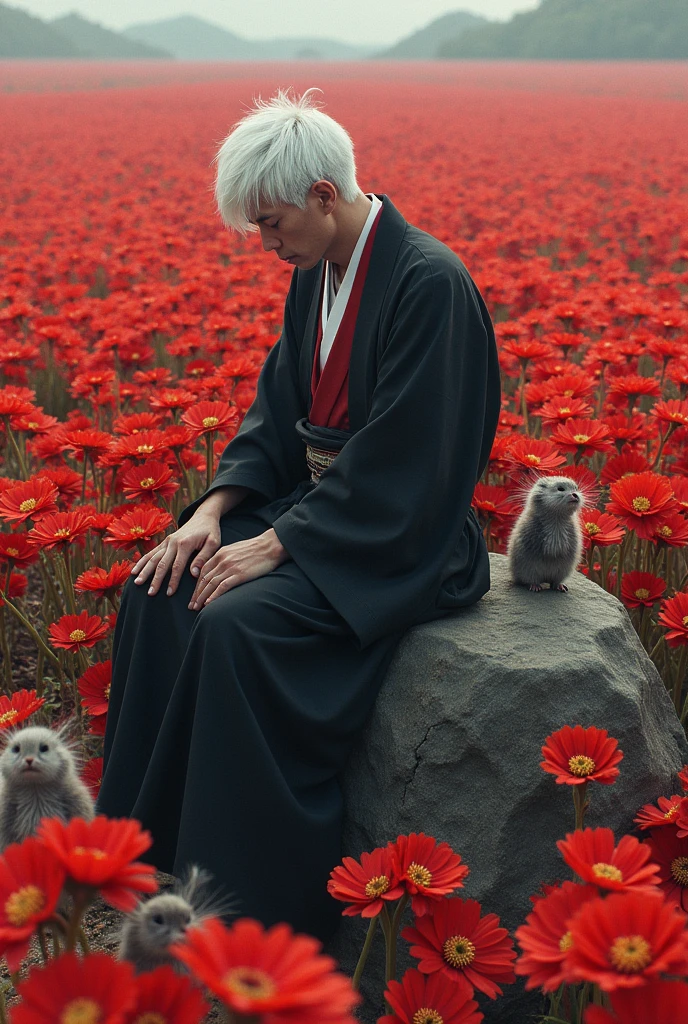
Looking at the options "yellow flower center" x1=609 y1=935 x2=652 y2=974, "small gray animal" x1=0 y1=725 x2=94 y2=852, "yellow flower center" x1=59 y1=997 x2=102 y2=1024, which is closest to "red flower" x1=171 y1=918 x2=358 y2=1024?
"yellow flower center" x1=59 y1=997 x2=102 y2=1024

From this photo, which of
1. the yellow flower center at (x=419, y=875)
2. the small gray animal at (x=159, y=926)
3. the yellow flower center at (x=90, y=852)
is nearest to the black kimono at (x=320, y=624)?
the yellow flower center at (x=419, y=875)

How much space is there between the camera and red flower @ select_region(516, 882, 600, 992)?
1.25 m

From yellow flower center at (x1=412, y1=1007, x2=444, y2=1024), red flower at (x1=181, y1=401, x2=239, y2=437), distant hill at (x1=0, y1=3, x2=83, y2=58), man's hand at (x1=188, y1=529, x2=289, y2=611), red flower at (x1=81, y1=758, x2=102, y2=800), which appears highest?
distant hill at (x1=0, y1=3, x2=83, y2=58)

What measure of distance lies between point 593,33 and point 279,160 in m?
69.6

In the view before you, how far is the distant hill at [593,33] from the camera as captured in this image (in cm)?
6022

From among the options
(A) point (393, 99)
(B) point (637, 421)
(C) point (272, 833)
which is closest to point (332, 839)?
(C) point (272, 833)

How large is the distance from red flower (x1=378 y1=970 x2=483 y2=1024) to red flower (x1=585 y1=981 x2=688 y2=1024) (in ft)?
1.82


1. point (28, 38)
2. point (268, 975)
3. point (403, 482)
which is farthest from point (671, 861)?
point (28, 38)

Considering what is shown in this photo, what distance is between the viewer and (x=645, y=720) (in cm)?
236

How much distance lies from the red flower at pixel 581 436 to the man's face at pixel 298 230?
103 cm

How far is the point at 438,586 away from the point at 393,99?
100.0 feet

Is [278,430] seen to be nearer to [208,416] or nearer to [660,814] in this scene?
[208,416]

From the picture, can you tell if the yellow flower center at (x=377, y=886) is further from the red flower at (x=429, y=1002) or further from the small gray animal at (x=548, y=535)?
the small gray animal at (x=548, y=535)

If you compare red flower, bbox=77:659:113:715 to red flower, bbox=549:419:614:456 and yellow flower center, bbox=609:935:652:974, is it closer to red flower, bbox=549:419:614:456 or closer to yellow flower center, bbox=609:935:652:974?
red flower, bbox=549:419:614:456
